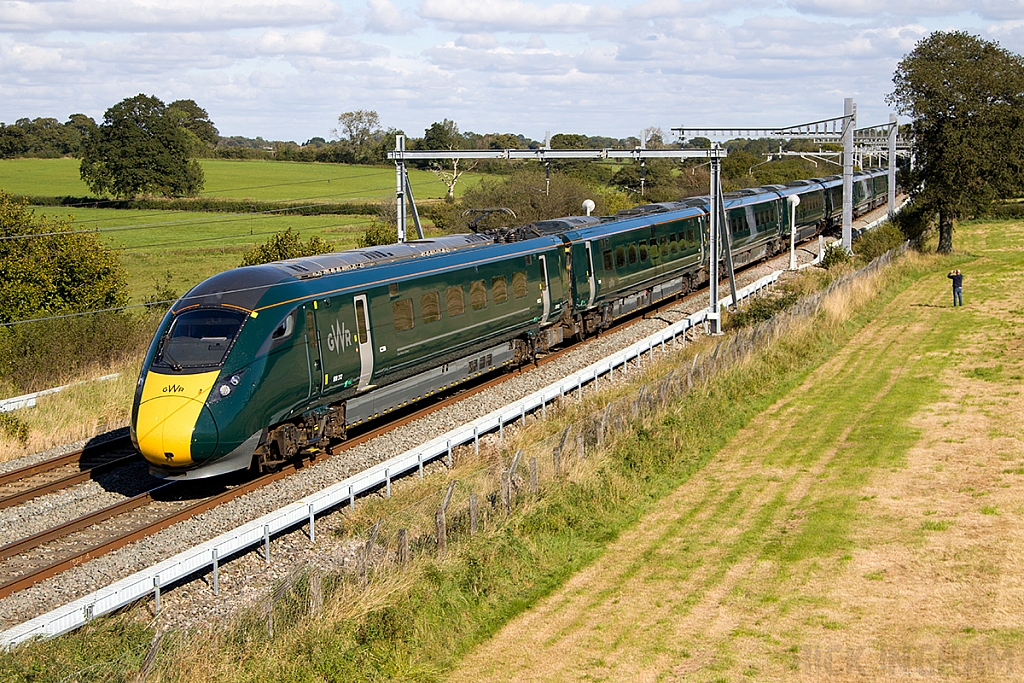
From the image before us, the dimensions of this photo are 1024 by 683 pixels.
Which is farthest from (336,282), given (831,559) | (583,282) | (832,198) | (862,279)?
(832,198)

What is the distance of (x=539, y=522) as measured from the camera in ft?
48.3

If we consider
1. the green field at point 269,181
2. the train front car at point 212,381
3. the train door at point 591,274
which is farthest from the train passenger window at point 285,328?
the green field at point 269,181

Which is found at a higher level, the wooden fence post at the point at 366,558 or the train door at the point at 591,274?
the train door at the point at 591,274

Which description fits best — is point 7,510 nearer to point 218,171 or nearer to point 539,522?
point 539,522

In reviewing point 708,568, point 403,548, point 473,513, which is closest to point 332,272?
point 473,513

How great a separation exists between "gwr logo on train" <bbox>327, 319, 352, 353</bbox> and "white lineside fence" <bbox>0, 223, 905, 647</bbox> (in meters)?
2.24

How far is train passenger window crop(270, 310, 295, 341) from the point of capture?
16.0 m

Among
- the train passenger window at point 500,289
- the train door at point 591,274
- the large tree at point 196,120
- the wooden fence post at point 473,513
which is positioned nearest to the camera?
the wooden fence post at point 473,513

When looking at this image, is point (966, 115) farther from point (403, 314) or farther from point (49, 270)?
point (49, 270)

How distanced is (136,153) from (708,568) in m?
69.7

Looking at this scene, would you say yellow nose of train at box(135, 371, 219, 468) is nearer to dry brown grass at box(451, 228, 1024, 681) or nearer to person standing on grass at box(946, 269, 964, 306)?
dry brown grass at box(451, 228, 1024, 681)

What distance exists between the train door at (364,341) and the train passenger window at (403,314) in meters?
0.88

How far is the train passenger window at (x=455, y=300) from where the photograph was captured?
Result: 69.6 feet

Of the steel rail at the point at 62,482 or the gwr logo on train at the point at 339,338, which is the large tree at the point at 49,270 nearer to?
the steel rail at the point at 62,482
